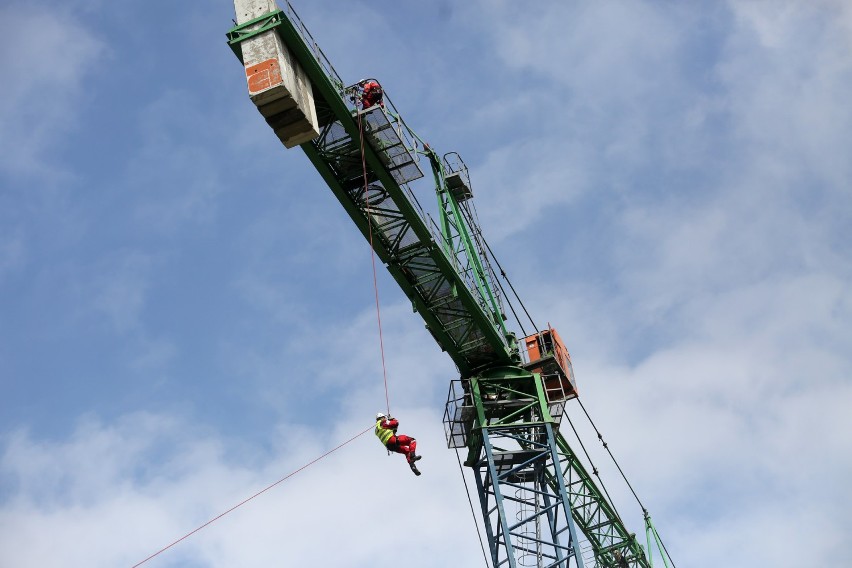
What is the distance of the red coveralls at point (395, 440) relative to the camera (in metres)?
22.8

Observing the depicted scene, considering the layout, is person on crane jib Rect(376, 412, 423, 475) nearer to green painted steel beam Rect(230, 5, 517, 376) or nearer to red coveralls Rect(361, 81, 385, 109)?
green painted steel beam Rect(230, 5, 517, 376)

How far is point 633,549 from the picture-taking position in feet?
112

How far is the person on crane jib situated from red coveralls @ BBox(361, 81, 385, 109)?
23.8 ft

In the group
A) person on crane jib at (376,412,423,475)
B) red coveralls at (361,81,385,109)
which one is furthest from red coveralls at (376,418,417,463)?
red coveralls at (361,81,385,109)

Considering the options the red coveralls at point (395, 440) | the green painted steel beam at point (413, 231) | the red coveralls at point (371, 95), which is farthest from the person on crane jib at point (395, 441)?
the red coveralls at point (371, 95)

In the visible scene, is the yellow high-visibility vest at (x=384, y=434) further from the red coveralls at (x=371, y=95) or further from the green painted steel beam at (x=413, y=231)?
the red coveralls at (x=371, y=95)

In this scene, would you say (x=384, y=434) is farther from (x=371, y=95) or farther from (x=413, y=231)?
(x=371, y=95)

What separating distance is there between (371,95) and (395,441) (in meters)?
7.93

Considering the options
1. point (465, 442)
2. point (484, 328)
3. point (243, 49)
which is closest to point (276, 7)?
point (243, 49)

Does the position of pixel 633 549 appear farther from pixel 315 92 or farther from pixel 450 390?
pixel 315 92

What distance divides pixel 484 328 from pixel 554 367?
2676 mm

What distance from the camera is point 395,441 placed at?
2284 centimetres

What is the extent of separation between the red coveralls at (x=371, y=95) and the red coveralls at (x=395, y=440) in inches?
286

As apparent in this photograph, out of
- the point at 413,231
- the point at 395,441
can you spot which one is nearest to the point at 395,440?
the point at 395,441
